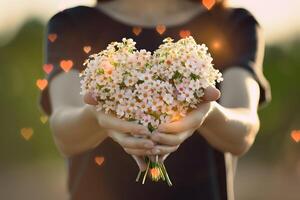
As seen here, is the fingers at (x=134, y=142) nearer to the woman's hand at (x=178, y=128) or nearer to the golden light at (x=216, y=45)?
the woman's hand at (x=178, y=128)

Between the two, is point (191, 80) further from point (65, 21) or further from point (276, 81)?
point (276, 81)

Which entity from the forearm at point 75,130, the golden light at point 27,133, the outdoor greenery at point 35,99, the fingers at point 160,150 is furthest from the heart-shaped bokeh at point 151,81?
the outdoor greenery at point 35,99

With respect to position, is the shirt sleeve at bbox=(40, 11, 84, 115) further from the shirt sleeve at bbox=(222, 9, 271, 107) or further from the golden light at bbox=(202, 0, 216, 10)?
the shirt sleeve at bbox=(222, 9, 271, 107)

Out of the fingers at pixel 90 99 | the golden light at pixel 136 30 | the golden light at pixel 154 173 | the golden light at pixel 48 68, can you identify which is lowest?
the golden light at pixel 154 173

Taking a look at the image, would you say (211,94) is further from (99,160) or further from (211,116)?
(99,160)

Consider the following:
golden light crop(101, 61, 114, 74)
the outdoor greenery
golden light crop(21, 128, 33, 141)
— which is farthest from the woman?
the outdoor greenery

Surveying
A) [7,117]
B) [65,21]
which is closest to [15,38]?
[7,117]

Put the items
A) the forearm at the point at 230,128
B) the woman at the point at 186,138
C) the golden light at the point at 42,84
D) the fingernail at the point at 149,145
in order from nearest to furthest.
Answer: the fingernail at the point at 149,145
the forearm at the point at 230,128
the woman at the point at 186,138
the golden light at the point at 42,84
